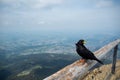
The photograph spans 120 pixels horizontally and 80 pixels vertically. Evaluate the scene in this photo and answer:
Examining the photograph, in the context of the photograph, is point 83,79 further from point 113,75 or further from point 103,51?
point 103,51

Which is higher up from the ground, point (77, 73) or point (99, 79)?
point (77, 73)

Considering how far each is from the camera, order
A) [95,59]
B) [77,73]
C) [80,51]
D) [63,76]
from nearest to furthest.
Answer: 1. [63,76]
2. [77,73]
3. [95,59]
4. [80,51]

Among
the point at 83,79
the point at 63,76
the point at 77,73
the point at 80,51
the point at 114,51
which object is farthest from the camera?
the point at 83,79

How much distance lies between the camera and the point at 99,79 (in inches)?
276

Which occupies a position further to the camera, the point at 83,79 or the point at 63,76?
the point at 83,79

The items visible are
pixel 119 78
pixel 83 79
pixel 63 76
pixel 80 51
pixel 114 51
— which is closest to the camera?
pixel 63 76

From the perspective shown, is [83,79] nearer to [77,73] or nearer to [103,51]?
[103,51]

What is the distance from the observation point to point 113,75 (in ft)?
22.1

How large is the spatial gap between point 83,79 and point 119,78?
58.2 inches

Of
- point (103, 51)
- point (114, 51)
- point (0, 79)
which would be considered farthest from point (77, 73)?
point (0, 79)

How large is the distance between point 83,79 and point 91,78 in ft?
1.15

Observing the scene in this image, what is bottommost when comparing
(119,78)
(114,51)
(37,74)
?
(37,74)

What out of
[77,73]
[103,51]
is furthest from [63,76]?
[103,51]

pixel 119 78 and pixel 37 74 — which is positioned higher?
pixel 119 78
